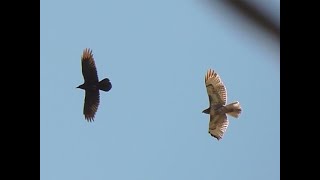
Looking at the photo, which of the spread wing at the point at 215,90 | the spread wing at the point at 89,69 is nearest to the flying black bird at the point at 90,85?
the spread wing at the point at 89,69

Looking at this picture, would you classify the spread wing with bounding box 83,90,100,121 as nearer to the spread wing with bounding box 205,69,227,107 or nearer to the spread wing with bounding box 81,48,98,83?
the spread wing with bounding box 81,48,98,83

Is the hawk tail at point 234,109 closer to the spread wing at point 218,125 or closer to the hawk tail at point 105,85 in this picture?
the spread wing at point 218,125

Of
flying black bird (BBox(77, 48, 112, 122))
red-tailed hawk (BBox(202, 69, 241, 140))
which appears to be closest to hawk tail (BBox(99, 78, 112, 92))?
flying black bird (BBox(77, 48, 112, 122))

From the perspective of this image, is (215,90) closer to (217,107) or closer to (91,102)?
(217,107)

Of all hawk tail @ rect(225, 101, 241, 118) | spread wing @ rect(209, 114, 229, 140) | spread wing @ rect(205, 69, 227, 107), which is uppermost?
spread wing @ rect(205, 69, 227, 107)

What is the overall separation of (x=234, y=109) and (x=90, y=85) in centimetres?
24

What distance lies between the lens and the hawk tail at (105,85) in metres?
0.75

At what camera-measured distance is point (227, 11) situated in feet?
0.66

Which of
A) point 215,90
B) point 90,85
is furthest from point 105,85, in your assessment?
point 215,90

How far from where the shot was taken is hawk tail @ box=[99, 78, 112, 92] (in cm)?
75

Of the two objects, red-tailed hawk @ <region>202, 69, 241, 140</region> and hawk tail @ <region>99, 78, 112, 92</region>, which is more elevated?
hawk tail @ <region>99, 78, 112, 92</region>

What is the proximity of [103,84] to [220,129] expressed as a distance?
219 mm

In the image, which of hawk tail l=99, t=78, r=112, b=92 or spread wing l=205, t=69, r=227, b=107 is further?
hawk tail l=99, t=78, r=112, b=92
